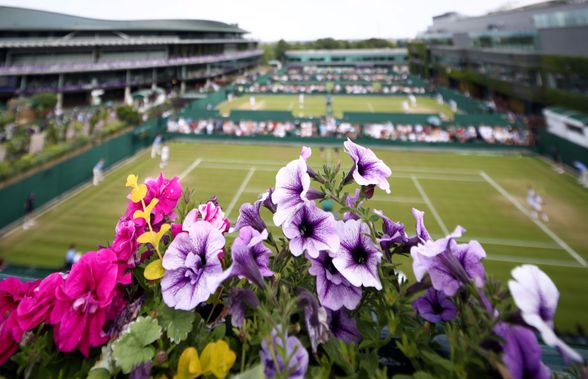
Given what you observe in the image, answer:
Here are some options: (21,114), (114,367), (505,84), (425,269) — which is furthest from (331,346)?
(505,84)

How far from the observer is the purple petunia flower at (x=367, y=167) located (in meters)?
1.19

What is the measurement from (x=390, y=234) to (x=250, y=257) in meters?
0.50

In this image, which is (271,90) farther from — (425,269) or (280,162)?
(425,269)

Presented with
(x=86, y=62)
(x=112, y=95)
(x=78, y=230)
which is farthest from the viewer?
(x=112, y=95)

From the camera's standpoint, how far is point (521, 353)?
2.62 feet

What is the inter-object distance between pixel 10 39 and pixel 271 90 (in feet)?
86.8

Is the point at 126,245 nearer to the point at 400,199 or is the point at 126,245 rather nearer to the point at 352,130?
the point at 400,199

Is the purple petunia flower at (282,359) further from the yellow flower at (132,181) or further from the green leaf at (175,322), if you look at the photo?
the yellow flower at (132,181)

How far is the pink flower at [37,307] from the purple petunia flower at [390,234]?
1.03 m

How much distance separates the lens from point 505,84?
3159cm

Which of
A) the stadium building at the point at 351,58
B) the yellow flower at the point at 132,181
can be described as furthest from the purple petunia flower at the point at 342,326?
the stadium building at the point at 351,58

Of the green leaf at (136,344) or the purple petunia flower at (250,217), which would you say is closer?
the green leaf at (136,344)

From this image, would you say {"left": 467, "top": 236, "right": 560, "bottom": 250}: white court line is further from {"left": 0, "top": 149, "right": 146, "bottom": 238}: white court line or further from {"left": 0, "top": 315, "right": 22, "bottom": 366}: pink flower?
{"left": 0, "top": 149, "right": 146, "bottom": 238}: white court line

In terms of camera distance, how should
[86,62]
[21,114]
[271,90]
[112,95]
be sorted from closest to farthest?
[21,114] < [86,62] < [112,95] < [271,90]
